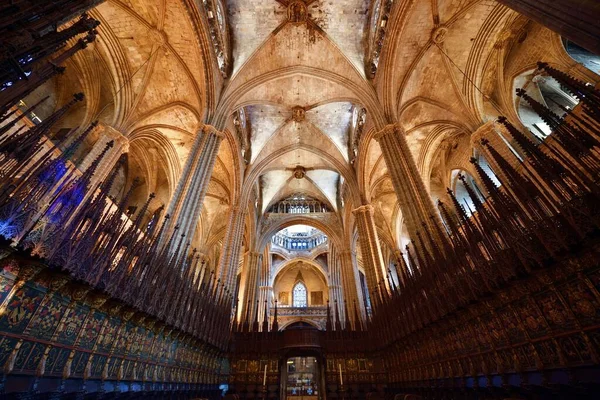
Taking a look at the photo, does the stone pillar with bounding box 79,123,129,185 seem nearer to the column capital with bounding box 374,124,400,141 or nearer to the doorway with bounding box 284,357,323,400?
the column capital with bounding box 374,124,400,141

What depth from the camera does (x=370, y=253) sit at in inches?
518

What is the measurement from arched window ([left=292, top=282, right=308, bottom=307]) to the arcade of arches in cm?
508

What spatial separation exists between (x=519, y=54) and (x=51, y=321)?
1592cm

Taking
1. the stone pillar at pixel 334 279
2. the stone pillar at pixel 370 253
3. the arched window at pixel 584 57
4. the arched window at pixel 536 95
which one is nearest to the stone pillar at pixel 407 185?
the stone pillar at pixel 370 253

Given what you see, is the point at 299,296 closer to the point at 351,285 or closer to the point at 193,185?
the point at 351,285

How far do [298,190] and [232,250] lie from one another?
407 inches

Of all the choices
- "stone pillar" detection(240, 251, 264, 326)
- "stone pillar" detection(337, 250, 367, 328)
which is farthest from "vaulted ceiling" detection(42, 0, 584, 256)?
"stone pillar" detection(337, 250, 367, 328)

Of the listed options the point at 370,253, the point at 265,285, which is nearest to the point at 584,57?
the point at 370,253

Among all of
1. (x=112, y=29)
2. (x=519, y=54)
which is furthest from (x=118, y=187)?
(x=519, y=54)

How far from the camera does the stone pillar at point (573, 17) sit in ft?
10.3

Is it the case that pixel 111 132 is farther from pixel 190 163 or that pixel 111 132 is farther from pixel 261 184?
pixel 261 184

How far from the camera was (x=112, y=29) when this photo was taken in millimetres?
10219

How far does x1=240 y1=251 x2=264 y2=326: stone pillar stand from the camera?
14.2 meters

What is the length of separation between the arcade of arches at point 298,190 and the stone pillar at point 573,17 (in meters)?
0.02
